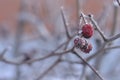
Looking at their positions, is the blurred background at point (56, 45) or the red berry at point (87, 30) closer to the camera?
the red berry at point (87, 30)

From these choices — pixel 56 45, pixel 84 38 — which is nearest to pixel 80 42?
pixel 84 38

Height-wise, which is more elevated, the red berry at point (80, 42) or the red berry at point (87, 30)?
the red berry at point (87, 30)

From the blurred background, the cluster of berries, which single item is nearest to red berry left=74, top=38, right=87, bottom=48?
the cluster of berries

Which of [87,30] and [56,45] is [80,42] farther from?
[56,45]

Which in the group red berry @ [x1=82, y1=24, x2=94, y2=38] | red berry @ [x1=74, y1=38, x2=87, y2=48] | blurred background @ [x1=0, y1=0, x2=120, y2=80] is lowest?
blurred background @ [x1=0, y1=0, x2=120, y2=80]

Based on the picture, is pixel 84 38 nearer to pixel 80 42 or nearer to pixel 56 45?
pixel 80 42

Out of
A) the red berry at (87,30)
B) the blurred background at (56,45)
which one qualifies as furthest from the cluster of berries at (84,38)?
the blurred background at (56,45)

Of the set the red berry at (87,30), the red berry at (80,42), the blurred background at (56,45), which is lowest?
the blurred background at (56,45)

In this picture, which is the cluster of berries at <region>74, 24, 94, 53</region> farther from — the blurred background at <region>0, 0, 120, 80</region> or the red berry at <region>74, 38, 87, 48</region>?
the blurred background at <region>0, 0, 120, 80</region>

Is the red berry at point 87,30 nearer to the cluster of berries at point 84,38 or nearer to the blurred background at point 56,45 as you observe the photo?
the cluster of berries at point 84,38

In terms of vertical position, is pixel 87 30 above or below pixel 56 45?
above

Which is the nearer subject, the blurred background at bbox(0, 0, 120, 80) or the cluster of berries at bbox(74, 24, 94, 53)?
the cluster of berries at bbox(74, 24, 94, 53)

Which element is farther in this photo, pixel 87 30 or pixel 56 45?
pixel 56 45

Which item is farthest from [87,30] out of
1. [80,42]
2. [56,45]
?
[56,45]
